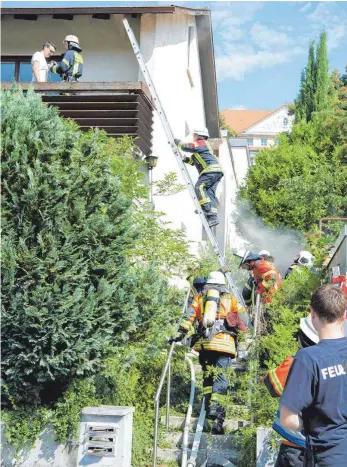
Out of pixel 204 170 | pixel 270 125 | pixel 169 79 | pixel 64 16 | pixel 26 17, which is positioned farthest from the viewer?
pixel 270 125

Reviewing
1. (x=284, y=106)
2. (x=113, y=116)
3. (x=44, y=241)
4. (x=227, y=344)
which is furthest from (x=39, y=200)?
(x=284, y=106)

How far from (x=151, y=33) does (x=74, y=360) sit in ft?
28.8

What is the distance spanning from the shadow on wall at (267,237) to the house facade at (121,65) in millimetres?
5627

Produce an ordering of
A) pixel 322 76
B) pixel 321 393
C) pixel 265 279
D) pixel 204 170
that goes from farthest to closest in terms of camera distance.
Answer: pixel 322 76 → pixel 204 170 → pixel 265 279 → pixel 321 393

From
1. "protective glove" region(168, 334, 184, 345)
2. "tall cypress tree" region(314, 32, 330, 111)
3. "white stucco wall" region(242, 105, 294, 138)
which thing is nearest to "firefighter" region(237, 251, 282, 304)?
"protective glove" region(168, 334, 184, 345)

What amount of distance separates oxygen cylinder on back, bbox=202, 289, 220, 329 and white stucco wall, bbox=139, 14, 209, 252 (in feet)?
16.3

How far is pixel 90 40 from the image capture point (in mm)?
13742

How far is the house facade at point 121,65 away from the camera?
11.1 m

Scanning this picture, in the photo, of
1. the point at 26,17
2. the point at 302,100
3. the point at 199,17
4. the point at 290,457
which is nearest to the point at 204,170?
the point at 26,17

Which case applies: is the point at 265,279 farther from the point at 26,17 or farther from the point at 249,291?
the point at 26,17

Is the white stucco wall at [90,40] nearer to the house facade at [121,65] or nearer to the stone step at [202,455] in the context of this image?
the house facade at [121,65]

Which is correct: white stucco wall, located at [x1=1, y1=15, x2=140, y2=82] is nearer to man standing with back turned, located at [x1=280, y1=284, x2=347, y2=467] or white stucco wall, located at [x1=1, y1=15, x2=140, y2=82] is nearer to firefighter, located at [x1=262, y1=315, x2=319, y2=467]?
firefighter, located at [x1=262, y1=315, x2=319, y2=467]

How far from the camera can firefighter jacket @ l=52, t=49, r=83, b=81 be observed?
1174 cm

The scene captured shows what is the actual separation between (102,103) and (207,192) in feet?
7.50
